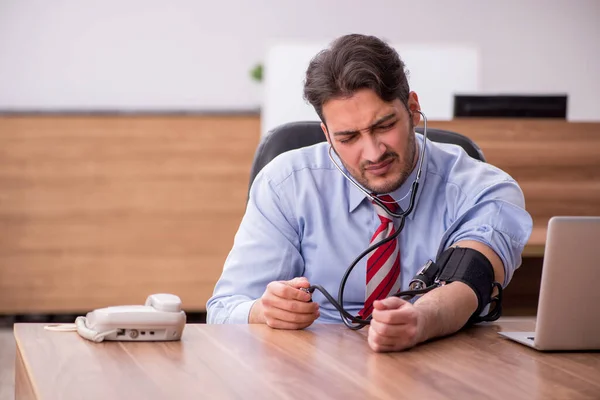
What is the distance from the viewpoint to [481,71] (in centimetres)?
489

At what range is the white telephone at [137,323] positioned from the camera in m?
1.18

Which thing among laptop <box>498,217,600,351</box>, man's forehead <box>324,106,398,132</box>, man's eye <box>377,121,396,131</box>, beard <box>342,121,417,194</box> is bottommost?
laptop <box>498,217,600,351</box>

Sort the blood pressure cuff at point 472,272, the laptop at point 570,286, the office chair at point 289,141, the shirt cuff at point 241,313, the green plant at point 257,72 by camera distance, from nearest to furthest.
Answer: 1. the laptop at point 570,286
2. the blood pressure cuff at point 472,272
3. the shirt cuff at point 241,313
4. the office chair at point 289,141
5. the green plant at point 257,72

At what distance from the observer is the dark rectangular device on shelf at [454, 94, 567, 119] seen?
312cm

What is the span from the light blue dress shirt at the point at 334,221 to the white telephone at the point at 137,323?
0.37 metres

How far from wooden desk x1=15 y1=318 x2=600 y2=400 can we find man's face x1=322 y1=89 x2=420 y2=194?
16.2 inches

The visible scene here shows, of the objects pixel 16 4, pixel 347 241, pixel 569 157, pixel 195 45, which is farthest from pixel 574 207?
pixel 16 4

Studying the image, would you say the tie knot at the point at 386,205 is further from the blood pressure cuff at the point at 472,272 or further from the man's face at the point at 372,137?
the blood pressure cuff at the point at 472,272

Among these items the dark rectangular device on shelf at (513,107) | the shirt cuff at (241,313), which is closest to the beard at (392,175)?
the shirt cuff at (241,313)

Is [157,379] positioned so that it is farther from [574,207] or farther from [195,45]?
[195,45]

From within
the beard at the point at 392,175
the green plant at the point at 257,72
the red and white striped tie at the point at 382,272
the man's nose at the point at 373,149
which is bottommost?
the red and white striped tie at the point at 382,272

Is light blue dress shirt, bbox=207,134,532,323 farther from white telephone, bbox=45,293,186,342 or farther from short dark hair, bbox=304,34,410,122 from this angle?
white telephone, bbox=45,293,186,342

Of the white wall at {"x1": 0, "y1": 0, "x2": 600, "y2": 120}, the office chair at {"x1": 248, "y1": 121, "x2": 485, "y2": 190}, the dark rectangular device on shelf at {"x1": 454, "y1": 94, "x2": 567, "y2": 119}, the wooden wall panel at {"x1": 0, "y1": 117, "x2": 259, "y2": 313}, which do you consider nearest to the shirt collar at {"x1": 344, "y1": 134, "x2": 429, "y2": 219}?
the office chair at {"x1": 248, "y1": 121, "x2": 485, "y2": 190}

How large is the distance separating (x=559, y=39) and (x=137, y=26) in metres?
2.39
